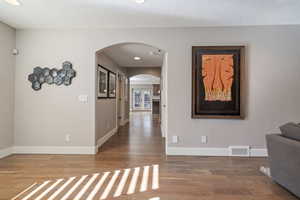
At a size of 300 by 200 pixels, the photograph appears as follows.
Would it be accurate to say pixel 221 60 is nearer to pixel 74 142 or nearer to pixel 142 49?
pixel 142 49

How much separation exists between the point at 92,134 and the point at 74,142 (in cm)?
39

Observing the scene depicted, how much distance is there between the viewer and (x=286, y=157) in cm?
206

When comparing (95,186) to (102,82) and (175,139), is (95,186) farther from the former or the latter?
(102,82)

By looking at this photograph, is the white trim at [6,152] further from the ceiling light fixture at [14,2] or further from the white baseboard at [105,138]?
the ceiling light fixture at [14,2]

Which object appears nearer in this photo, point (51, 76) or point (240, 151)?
point (240, 151)

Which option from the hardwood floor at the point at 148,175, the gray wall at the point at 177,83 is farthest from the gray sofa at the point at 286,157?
the gray wall at the point at 177,83

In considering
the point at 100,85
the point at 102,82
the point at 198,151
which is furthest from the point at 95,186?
→ the point at 102,82

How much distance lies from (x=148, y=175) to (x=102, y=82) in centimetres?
257

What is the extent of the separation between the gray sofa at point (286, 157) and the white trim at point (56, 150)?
296 cm

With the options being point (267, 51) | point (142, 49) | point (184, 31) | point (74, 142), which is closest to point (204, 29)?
point (184, 31)

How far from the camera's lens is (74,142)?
363 centimetres

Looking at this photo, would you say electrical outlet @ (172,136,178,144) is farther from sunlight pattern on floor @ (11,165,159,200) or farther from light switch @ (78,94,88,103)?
light switch @ (78,94,88,103)

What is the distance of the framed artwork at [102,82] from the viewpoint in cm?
416

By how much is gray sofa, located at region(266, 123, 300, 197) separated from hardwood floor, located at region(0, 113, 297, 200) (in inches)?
5.9
